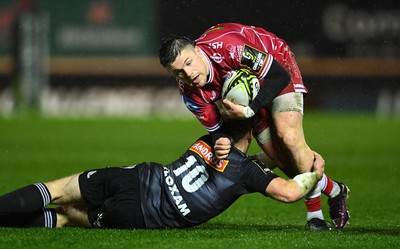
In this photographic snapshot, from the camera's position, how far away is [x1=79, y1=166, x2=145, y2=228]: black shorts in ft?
21.3

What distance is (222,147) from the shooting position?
6.31 m

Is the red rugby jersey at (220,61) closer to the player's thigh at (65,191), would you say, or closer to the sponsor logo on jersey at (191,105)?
the sponsor logo on jersey at (191,105)

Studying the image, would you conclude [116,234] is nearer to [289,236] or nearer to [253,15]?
[289,236]

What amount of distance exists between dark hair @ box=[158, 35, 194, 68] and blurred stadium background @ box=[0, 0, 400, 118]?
1505 cm

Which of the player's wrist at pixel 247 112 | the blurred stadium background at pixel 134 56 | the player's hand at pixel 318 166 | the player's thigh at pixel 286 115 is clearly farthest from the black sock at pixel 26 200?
the blurred stadium background at pixel 134 56

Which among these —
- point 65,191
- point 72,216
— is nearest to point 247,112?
point 65,191

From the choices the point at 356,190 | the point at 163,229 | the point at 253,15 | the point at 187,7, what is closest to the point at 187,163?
the point at 163,229

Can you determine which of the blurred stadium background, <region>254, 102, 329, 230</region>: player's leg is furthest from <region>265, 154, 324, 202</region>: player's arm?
the blurred stadium background

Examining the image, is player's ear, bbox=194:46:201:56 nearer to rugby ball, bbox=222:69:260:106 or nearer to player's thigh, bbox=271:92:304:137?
rugby ball, bbox=222:69:260:106

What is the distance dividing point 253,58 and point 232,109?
470 mm

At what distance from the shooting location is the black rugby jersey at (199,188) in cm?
646

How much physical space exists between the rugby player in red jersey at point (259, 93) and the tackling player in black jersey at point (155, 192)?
0.23 metres

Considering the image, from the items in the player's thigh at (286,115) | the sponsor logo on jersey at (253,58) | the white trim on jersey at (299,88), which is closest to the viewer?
the sponsor logo on jersey at (253,58)

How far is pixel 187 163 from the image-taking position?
261 inches
